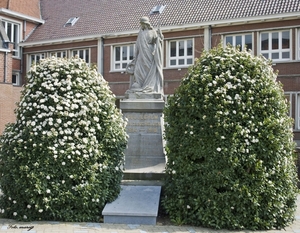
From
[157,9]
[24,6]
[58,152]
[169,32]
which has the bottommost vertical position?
[58,152]

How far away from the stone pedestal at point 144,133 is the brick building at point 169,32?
14.5 metres

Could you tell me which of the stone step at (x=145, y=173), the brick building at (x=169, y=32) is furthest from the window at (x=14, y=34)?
the stone step at (x=145, y=173)

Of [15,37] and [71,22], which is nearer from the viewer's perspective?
[71,22]

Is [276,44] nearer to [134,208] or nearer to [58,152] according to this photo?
[134,208]

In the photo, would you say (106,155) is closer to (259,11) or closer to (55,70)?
(55,70)

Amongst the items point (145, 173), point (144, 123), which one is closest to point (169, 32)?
point (144, 123)

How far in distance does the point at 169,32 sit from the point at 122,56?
3.75 m

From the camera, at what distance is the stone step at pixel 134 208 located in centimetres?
698

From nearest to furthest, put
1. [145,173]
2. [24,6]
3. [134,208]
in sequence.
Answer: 1. [134,208]
2. [145,173]
3. [24,6]

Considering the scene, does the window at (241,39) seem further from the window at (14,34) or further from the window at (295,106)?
the window at (14,34)

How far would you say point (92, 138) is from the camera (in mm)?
7238

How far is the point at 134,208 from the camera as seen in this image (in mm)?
7160

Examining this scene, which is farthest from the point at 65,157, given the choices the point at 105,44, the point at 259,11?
the point at 105,44

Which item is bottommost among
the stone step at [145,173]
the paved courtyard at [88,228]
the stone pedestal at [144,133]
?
the paved courtyard at [88,228]
